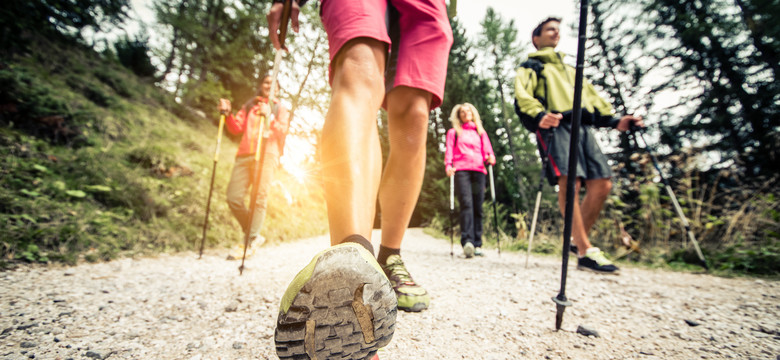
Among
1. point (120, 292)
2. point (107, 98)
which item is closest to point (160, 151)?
point (107, 98)

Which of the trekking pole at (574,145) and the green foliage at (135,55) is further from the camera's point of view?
the green foliage at (135,55)

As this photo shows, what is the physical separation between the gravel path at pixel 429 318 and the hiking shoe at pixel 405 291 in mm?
58

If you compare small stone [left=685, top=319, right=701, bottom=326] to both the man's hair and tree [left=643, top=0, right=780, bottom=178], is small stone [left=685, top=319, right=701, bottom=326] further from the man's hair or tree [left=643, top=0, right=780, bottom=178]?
tree [left=643, top=0, right=780, bottom=178]

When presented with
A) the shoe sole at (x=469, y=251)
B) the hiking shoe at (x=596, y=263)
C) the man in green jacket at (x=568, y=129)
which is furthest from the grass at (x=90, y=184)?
the hiking shoe at (x=596, y=263)

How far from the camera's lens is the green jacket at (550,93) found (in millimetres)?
2863

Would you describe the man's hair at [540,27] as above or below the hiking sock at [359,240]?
above

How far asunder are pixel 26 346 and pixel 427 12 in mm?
1811

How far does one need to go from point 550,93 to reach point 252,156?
3521 millimetres

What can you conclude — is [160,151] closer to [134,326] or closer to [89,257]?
[89,257]

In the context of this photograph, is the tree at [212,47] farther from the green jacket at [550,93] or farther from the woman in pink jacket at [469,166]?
the green jacket at [550,93]

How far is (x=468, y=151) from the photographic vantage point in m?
4.78

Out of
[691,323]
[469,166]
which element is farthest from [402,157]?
[469,166]

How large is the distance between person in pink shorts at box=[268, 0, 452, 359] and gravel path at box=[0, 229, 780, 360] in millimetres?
328

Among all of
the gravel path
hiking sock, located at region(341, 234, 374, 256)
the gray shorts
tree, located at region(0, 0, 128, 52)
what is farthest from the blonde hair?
tree, located at region(0, 0, 128, 52)
